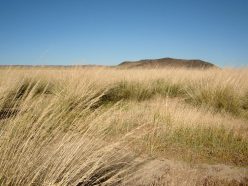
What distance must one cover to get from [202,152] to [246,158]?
0.51m

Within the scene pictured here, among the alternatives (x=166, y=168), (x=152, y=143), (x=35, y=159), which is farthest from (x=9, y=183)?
(x=152, y=143)

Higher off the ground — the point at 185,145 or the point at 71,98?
the point at 71,98

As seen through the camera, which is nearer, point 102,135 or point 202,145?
point 102,135

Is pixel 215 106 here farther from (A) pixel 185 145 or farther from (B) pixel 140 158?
(B) pixel 140 158

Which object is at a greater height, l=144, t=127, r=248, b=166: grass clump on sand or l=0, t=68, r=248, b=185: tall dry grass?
l=0, t=68, r=248, b=185: tall dry grass

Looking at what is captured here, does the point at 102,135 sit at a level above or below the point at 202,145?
above

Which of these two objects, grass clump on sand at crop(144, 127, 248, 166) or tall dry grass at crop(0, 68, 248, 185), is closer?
tall dry grass at crop(0, 68, 248, 185)

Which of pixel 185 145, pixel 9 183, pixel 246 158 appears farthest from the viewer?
pixel 185 145

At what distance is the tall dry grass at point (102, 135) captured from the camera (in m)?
1.98

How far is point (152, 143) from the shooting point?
3766 mm

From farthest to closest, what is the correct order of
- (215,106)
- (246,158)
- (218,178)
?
(215,106) < (246,158) < (218,178)

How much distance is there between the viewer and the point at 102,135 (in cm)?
370

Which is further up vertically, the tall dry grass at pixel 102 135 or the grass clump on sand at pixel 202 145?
the tall dry grass at pixel 102 135

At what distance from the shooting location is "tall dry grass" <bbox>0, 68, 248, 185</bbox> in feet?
6.51
